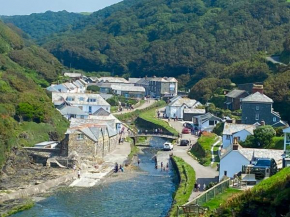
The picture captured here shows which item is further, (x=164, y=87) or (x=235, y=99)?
(x=164, y=87)

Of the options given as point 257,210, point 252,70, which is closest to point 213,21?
point 252,70

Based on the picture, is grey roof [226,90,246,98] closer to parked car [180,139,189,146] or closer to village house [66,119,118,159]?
parked car [180,139,189,146]

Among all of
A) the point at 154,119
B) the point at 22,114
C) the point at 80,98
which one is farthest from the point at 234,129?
the point at 80,98

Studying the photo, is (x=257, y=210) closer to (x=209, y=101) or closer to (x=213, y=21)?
(x=209, y=101)

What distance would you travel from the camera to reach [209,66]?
382ft

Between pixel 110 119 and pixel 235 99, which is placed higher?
pixel 235 99

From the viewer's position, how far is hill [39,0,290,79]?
124 metres

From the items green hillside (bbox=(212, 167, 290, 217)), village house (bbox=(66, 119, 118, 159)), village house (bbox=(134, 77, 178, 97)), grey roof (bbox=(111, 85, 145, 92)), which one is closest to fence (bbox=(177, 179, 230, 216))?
Result: green hillside (bbox=(212, 167, 290, 217))

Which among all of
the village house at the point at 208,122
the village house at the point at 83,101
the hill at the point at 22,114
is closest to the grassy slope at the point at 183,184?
the hill at the point at 22,114

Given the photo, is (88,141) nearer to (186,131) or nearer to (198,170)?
(198,170)

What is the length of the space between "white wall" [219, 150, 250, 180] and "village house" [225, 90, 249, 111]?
121 feet

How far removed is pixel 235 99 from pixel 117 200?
39061 millimetres

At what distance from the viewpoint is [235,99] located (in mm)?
72062

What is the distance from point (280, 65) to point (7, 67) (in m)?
35.6
